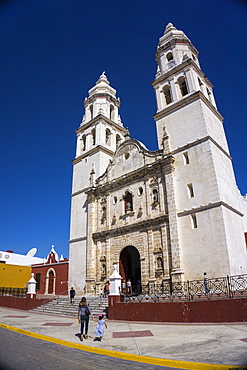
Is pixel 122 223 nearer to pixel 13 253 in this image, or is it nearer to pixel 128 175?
pixel 128 175

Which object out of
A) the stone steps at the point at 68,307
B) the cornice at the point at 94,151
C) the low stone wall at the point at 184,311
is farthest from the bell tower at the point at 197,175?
the cornice at the point at 94,151

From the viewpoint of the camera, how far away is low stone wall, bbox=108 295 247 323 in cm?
1089

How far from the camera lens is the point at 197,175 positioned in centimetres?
2002

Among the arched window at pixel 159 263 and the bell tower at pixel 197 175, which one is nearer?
the bell tower at pixel 197 175

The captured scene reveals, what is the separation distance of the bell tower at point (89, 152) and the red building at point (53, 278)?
129 inches

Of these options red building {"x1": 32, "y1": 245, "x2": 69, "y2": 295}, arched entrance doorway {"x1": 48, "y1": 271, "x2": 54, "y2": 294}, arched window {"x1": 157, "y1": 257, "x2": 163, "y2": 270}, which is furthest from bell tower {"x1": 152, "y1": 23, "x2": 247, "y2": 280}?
arched entrance doorway {"x1": 48, "y1": 271, "x2": 54, "y2": 294}

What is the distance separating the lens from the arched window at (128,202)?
77.6ft

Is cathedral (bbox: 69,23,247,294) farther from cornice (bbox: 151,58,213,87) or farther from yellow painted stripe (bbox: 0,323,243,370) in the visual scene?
yellow painted stripe (bbox: 0,323,243,370)

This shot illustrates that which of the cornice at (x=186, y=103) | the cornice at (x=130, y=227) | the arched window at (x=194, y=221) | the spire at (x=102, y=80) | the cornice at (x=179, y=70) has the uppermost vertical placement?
the spire at (x=102, y=80)

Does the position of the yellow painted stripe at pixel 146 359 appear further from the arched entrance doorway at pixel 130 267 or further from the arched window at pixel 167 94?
the arched window at pixel 167 94

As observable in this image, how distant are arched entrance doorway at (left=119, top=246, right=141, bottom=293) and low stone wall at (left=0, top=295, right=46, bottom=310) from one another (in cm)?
693

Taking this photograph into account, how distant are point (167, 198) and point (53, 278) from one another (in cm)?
1845

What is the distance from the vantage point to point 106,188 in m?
26.2

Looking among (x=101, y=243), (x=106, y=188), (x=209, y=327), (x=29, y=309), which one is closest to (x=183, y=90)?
(x=106, y=188)
